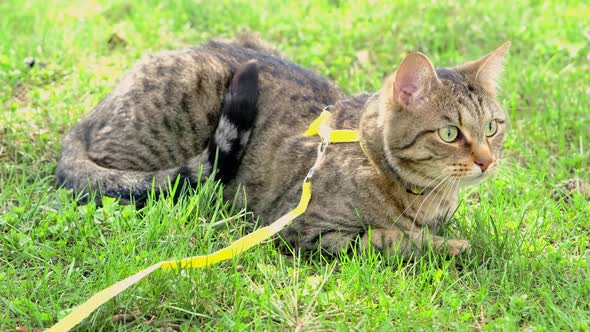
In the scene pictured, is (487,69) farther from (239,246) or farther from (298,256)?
(239,246)

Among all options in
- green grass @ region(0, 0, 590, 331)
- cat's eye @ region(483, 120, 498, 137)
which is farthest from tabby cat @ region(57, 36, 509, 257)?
green grass @ region(0, 0, 590, 331)

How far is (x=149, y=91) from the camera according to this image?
4.10m

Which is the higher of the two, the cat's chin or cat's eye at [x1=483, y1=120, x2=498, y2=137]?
cat's eye at [x1=483, y1=120, x2=498, y2=137]

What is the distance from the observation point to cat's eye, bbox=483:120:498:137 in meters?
3.35

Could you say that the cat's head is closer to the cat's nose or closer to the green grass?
the cat's nose

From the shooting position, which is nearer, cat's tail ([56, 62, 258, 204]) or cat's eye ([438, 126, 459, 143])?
cat's eye ([438, 126, 459, 143])

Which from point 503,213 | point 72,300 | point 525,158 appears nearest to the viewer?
point 72,300

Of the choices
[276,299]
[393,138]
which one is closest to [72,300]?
[276,299]

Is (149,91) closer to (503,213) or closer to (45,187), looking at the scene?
(45,187)

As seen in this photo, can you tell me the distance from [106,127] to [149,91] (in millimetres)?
304

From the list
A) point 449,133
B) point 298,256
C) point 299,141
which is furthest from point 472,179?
point 299,141

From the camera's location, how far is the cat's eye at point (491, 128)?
3349mm

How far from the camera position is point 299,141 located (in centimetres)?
386

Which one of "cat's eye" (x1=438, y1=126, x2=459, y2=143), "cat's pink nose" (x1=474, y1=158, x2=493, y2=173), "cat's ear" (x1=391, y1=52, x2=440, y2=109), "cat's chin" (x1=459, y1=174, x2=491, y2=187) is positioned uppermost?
"cat's ear" (x1=391, y1=52, x2=440, y2=109)
